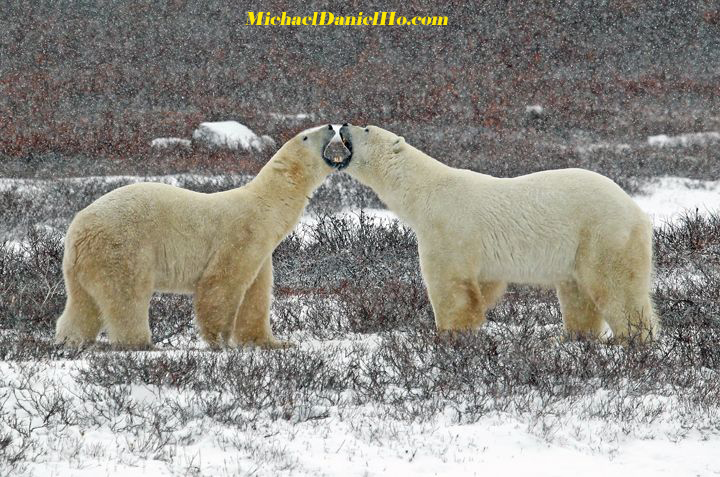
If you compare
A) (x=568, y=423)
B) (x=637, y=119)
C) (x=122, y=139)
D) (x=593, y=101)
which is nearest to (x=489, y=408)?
(x=568, y=423)

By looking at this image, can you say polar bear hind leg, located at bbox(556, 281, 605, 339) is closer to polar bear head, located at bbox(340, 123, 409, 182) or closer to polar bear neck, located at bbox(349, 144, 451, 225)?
polar bear neck, located at bbox(349, 144, 451, 225)

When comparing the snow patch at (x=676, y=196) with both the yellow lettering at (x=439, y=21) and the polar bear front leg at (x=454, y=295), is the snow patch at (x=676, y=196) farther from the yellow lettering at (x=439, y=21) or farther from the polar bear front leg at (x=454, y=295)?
the yellow lettering at (x=439, y=21)

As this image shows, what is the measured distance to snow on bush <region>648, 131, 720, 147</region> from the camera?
19.8m

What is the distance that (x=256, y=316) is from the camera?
5.22m

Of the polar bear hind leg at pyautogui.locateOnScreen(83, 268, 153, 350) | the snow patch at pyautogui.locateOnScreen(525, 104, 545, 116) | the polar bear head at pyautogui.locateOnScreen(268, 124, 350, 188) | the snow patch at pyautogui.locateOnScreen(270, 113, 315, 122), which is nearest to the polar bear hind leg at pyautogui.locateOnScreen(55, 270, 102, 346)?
the polar bear hind leg at pyautogui.locateOnScreen(83, 268, 153, 350)

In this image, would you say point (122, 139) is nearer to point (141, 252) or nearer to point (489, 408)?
point (141, 252)

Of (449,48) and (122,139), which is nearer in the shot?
(122,139)

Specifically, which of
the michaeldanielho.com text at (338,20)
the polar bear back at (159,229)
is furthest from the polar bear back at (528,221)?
the michaeldanielho.com text at (338,20)

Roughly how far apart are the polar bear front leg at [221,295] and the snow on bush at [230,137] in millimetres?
13332

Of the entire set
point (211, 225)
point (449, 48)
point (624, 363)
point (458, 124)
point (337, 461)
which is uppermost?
point (449, 48)

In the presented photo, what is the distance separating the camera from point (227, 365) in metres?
4.05

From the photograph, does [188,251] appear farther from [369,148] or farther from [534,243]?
[534,243]

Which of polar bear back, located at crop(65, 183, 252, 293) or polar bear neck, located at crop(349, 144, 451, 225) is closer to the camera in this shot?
polar bear back, located at crop(65, 183, 252, 293)

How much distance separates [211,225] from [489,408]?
6.94 ft
